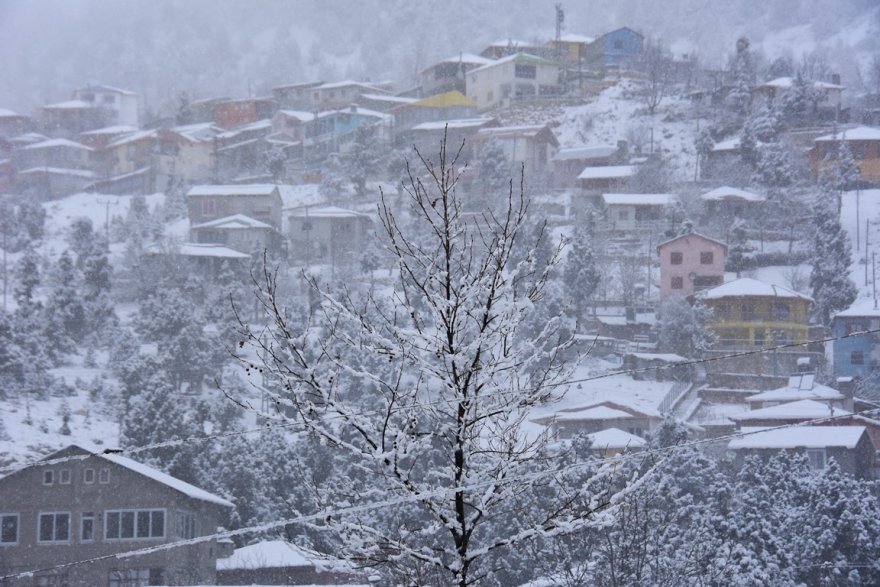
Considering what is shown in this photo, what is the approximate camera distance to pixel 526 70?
7312 cm

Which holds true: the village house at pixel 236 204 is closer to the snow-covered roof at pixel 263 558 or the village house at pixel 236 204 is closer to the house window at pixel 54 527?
the house window at pixel 54 527

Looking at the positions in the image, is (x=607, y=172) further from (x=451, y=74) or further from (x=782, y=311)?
(x=451, y=74)

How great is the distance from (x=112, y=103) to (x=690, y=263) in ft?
A: 190

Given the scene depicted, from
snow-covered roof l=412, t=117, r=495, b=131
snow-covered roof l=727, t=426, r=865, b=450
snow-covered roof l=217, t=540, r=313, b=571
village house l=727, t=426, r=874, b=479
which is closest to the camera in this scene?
snow-covered roof l=217, t=540, r=313, b=571

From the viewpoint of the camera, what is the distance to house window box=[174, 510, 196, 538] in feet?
86.3

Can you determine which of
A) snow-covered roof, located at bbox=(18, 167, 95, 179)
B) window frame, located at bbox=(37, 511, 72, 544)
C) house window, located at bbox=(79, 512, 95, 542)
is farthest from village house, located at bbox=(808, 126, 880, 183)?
window frame, located at bbox=(37, 511, 72, 544)

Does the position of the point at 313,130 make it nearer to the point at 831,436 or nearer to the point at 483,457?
the point at 831,436

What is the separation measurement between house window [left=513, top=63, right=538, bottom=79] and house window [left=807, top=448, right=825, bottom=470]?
150ft

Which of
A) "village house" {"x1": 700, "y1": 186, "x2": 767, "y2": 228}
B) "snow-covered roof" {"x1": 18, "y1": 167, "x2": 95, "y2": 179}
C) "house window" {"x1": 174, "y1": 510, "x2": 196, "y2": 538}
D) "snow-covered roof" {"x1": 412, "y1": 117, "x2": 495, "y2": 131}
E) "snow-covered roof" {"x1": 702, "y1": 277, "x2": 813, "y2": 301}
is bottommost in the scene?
"house window" {"x1": 174, "y1": 510, "x2": 196, "y2": 538}

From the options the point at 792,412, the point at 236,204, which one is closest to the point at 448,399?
the point at 792,412

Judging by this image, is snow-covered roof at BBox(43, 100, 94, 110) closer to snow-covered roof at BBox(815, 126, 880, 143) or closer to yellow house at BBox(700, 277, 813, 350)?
snow-covered roof at BBox(815, 126, 880, 143)

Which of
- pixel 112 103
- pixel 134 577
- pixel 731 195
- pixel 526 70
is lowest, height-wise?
pixel 134 577

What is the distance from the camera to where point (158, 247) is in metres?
50.4

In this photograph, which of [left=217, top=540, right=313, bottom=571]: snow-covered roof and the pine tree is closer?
[left=217, top=540, right=313, bottom=571]: snow-covered roof
